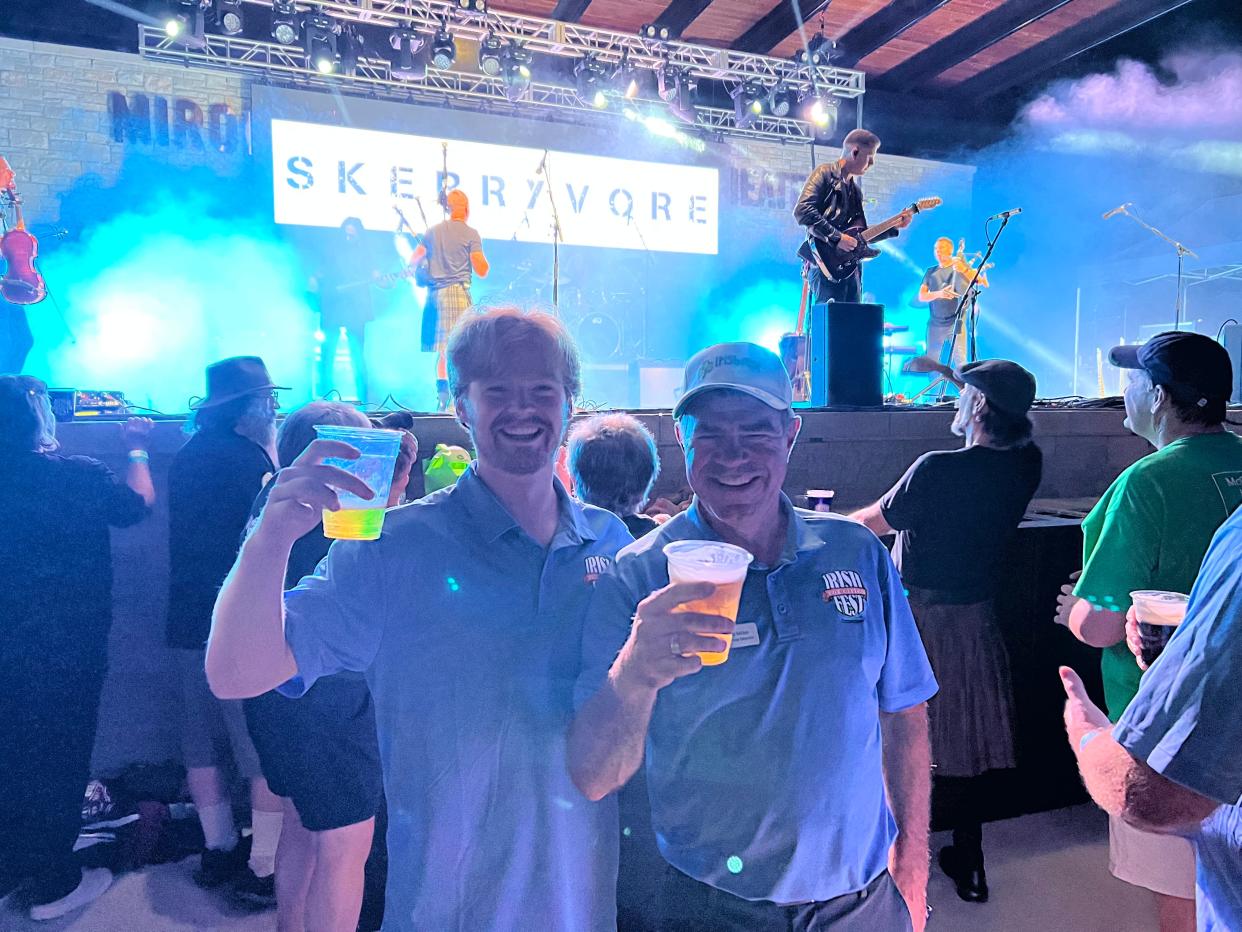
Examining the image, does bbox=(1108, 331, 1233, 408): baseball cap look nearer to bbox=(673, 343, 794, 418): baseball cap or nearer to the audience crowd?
the audience crowd

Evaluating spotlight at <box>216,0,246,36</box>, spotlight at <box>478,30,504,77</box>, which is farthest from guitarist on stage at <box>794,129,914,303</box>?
spotlight at <box>216,0,246,36</box>

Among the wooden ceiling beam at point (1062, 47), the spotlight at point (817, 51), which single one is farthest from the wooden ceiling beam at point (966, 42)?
the spotlight at point (817, 51)

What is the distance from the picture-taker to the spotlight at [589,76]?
7965 millimetres

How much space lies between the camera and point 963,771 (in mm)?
2803

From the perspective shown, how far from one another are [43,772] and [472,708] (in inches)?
91.4

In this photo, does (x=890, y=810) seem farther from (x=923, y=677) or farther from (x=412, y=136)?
(x=412, y=136)

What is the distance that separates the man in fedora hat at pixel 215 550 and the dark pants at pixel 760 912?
6.64 feet

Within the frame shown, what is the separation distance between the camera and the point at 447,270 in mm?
6422

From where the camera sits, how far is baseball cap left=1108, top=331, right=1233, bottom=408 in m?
2.04

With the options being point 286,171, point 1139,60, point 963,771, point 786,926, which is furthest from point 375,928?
point 1139,60

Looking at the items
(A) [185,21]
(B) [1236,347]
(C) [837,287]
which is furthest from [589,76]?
(B) [1236,347]

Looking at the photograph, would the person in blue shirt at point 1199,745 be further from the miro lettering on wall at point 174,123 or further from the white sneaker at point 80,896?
the miro lettering on wall at point 174,123

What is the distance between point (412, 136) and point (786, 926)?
8.91 metres

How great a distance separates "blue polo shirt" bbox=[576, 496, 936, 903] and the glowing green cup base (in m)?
0.41
